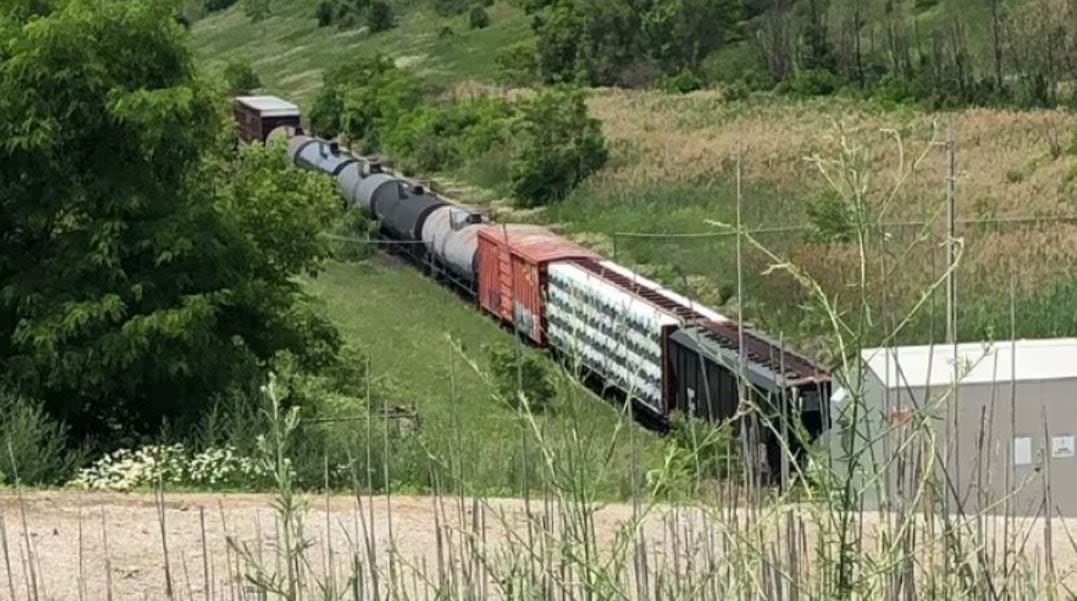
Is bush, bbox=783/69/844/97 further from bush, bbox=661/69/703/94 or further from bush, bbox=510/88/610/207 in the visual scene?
bush, bbox=510/88/610/207

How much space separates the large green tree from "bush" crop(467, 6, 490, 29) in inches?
2483

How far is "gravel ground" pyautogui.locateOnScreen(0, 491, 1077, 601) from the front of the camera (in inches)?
364

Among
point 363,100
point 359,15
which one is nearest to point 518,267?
point 363,100

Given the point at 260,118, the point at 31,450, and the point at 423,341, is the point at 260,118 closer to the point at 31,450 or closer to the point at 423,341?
the point at 423,341

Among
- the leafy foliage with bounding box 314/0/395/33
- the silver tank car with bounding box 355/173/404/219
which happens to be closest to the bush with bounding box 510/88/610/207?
the silver tank car with bounding box 355/173/404/219

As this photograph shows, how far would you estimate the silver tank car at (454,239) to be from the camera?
32719 mm

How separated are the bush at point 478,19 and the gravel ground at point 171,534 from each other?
69.2m

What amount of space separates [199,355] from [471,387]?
798cm

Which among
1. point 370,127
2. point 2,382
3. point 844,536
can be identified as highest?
point 844,536

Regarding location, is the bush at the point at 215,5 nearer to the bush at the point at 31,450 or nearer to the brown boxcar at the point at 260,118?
the brown boxcar at the point at 260,118

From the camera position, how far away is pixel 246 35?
91125mm

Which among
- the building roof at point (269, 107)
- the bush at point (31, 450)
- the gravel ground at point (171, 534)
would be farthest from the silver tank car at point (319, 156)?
the gravel ground at point (171, 534)

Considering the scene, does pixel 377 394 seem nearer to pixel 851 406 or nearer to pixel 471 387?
pixel 471 387

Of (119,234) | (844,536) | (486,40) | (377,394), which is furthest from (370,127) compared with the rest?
(844,536)
